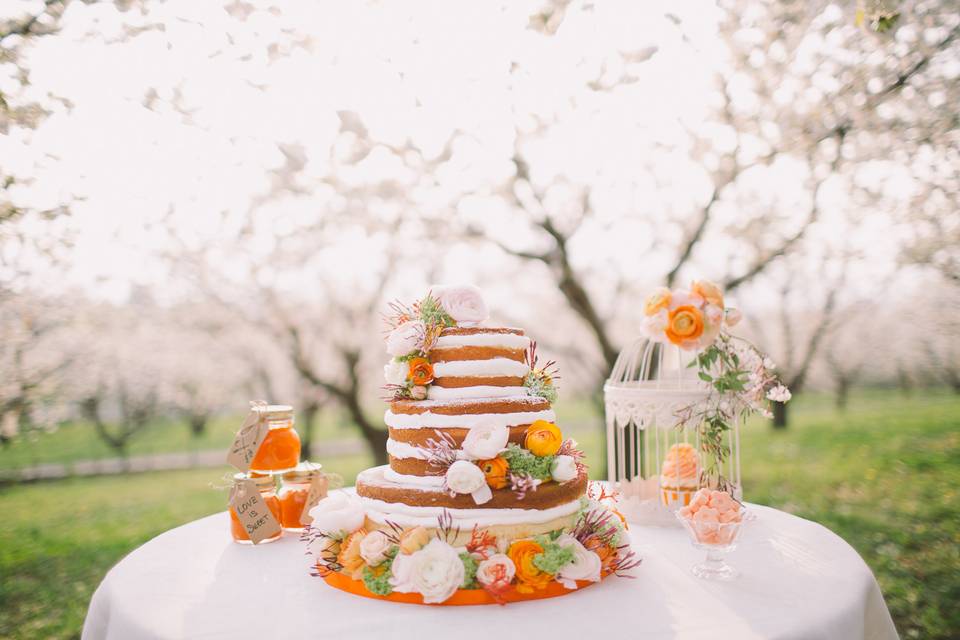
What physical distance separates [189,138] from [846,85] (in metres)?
8.70

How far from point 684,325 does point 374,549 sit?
2.57 m

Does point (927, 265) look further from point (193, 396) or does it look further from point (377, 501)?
point (193, 396)

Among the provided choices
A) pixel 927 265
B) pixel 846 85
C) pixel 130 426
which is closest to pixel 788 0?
pixel 846 85

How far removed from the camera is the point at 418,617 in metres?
2.60

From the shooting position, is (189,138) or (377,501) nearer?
(377,501)

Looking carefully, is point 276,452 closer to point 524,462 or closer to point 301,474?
point 301,474

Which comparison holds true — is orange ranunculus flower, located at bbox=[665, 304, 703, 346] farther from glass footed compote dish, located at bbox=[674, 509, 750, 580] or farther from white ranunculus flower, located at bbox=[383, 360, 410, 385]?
white ranunculus flower, located at bbox=[383, 360, 410, 385]

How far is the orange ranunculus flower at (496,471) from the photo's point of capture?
299 centimetres

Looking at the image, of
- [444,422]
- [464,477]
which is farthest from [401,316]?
[464,477]

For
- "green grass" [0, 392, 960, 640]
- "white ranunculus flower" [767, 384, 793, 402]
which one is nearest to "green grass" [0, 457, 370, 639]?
"green grass" [0, 392, 960, 640]

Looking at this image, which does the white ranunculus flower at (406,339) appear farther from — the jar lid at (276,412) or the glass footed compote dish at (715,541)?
the glass footed compote dish at (715,541)

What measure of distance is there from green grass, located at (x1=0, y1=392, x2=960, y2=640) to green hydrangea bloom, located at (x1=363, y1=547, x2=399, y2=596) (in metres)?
5.78

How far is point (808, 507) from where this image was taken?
9031 mm

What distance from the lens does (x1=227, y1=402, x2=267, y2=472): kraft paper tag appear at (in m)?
3.85
